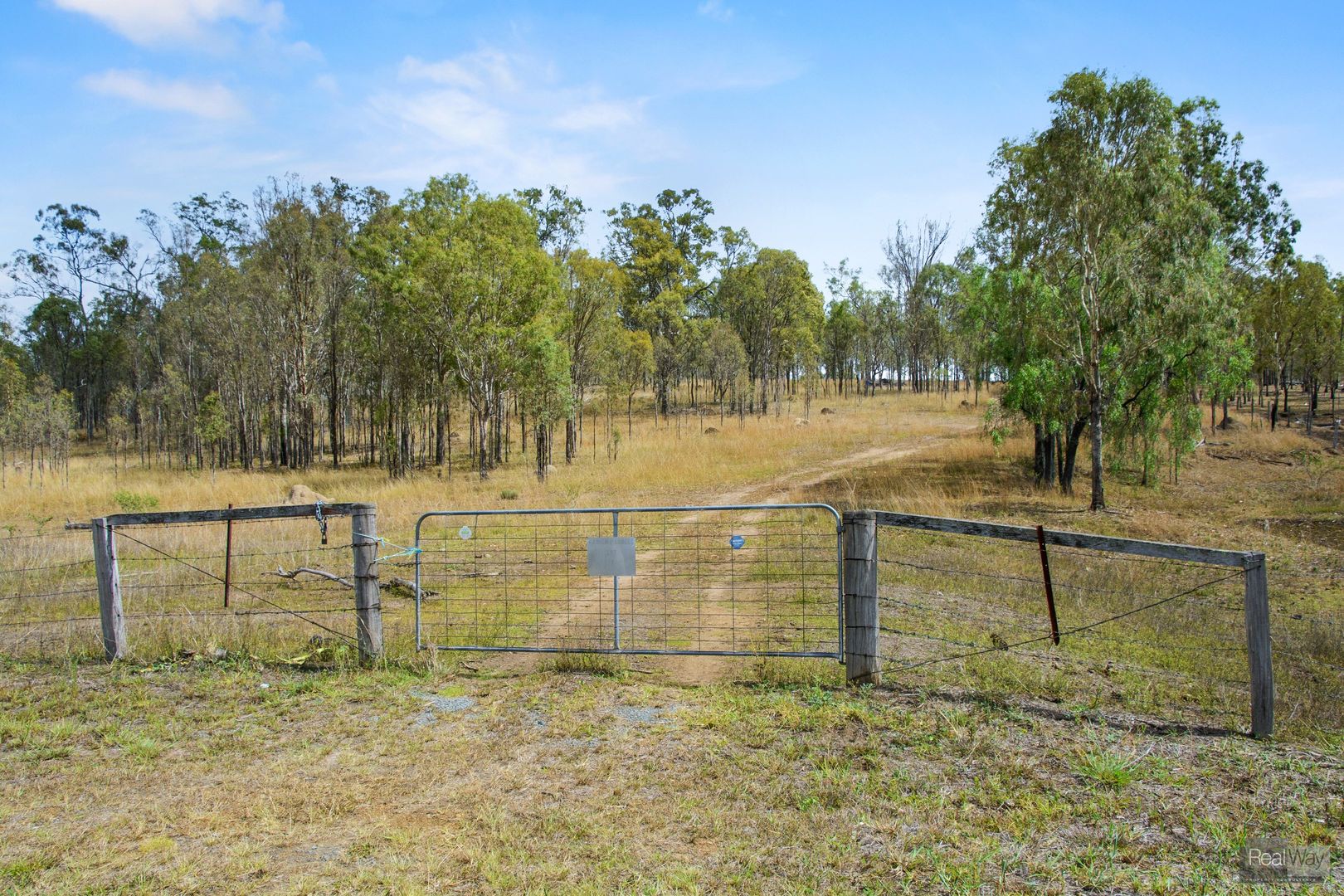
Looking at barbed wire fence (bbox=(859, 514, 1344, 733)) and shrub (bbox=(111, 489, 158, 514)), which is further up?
barbed wire fence (bbox=(859, 514, 1344, 733))

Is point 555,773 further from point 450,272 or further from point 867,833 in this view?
point 450,272

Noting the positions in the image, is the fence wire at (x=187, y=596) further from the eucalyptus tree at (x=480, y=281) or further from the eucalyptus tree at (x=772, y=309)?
the eucalyptus tree at (x=772, y=309)

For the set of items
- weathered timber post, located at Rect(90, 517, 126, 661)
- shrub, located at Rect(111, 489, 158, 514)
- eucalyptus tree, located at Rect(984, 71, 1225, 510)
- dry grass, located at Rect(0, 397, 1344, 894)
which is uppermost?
eucalyptus tree, located at Rect(984, 71, 1225, 510)

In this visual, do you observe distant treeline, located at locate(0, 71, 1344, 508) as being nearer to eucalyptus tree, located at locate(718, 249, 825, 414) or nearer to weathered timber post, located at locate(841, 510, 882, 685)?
eucalyptus tree, located at locate(718, 249, 825, 414)

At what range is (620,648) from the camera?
23.4 feet

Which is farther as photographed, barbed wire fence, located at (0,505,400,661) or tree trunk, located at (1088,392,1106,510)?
tree trunk, located at (1088,392,1106,510)

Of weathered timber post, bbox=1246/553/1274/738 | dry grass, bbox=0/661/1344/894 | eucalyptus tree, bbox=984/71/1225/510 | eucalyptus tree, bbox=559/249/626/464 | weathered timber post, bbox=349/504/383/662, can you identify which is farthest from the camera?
eucalyptus tree, bbox=559/249/626/464

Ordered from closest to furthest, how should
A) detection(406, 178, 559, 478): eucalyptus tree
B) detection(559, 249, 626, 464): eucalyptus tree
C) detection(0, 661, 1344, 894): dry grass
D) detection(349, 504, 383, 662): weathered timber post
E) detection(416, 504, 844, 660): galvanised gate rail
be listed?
1. detection(0, 661, 1344, 894): dry grass
2. detection(349, 504, 383, 662): weathered timber post
3. detection(416, 504, 844, 660): galvanised gate rail
4. detection(406, 178, 559, 478): eucalyptus tree
5. detection(559, 249, 626, 464): eucalyptus tree

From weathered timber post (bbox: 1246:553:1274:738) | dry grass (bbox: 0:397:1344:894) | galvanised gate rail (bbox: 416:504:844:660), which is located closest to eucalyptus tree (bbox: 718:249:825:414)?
galvanised gate rail (bbox: 416:504:844:660)

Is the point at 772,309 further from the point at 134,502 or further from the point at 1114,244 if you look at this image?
the point at 134,502

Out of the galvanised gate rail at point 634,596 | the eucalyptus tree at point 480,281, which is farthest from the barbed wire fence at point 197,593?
the eucalyptus tree at point 480,281

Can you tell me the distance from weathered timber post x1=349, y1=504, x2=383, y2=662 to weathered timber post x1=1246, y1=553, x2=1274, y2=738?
276 inches

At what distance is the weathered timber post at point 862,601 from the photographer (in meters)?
6.23

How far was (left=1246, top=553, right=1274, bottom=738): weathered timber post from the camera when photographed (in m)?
5.22
